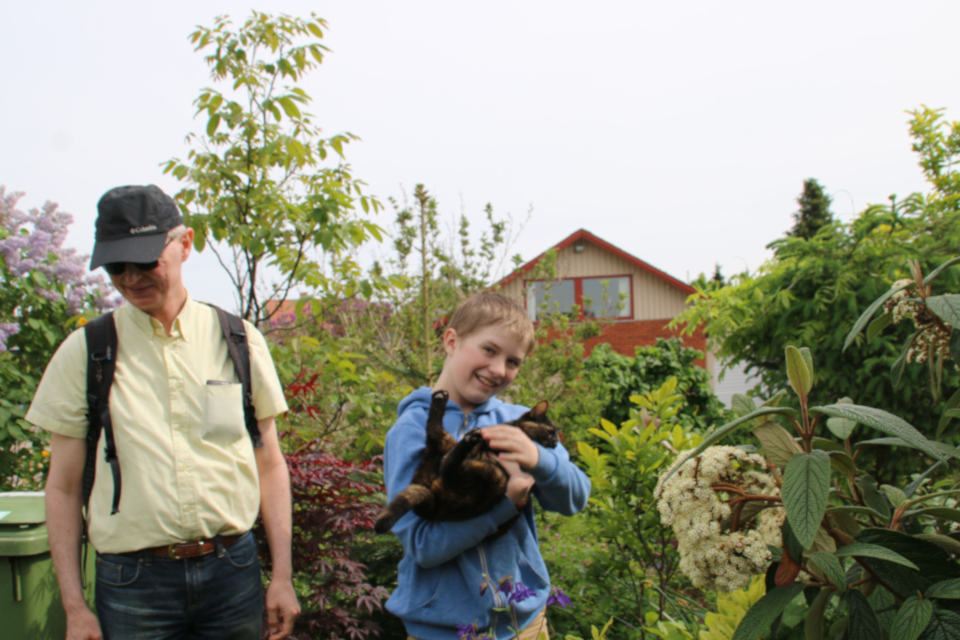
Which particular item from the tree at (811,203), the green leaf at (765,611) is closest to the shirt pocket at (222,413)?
the green leaf at (765,611)

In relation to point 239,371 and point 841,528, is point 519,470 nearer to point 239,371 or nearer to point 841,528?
point 841,528

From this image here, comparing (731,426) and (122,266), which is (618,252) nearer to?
(122,266)

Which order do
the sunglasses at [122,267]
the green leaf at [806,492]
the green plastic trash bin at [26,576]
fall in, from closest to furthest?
the green leaf at [806,492] → the sunglasses at [122,267] → the green plastic trash bin at [26,576]

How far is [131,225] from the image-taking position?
6.00 ft

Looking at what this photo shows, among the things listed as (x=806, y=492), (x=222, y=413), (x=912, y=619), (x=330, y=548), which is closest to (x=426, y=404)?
(x=222, y=413)

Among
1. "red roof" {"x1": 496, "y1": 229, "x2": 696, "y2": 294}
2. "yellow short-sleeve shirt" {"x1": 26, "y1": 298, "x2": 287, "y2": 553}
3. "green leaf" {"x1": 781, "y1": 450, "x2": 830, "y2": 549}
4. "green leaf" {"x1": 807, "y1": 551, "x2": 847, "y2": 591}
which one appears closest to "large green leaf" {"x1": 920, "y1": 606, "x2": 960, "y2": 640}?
"green leaf" {"x1": 807, "y1": 551, "x2": 847, "y2": 591}

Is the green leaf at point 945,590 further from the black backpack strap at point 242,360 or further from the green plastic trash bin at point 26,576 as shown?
the green plastic trash bin at point 26,576

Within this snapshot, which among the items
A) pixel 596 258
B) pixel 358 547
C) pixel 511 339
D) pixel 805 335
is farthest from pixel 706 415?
pixel 596 258

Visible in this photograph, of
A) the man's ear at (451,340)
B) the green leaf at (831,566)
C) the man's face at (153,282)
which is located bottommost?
the green leaf at (831,566)

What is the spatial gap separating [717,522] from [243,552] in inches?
60.6

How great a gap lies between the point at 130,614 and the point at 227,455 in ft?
1.63

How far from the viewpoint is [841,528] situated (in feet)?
3.37

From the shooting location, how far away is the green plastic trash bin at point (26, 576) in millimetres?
2189

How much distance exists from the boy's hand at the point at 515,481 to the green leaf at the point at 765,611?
2.21 feet
